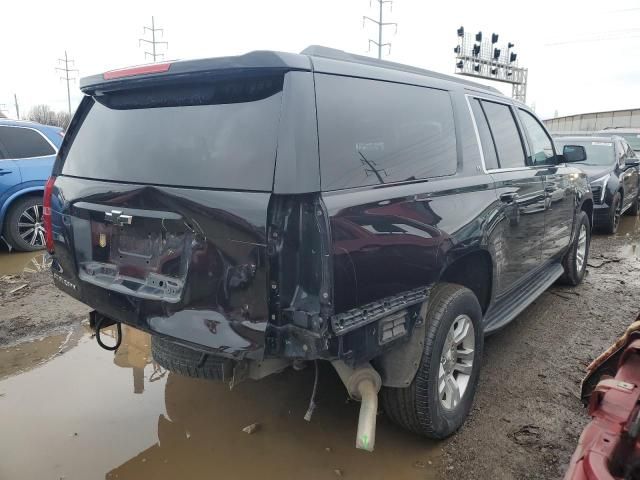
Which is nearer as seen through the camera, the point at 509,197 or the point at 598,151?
the point at 509,197

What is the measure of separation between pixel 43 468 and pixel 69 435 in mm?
283

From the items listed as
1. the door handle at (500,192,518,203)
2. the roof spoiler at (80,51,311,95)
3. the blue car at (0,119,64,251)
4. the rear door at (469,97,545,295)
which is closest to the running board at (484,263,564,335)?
the rear door at (469,97,545,295)

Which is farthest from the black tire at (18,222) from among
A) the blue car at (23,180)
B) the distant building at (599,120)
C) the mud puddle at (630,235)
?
the distant building at (599,120)

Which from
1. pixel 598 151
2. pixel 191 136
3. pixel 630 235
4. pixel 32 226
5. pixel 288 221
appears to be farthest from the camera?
pixel 598 151

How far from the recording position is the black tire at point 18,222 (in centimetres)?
684

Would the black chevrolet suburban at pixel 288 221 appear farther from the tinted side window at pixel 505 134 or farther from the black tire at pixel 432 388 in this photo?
the tinted side window at pixel 505 134

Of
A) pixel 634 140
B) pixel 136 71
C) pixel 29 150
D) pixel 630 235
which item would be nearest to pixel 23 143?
pixel 29 150

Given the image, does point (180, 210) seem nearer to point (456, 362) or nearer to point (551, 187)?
point (456, 362)

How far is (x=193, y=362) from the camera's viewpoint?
230cm

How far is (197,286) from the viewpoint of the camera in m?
2.09

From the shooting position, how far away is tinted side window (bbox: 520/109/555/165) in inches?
165

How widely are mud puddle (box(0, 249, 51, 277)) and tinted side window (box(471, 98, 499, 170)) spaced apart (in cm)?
554

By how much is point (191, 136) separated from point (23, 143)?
6177 millimetres

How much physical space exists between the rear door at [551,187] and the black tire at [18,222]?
6.57 m
